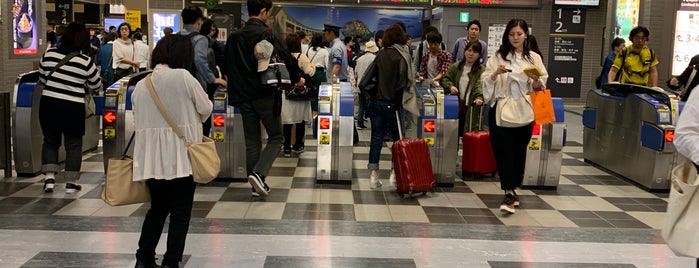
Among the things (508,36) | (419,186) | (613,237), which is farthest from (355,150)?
(613,237)

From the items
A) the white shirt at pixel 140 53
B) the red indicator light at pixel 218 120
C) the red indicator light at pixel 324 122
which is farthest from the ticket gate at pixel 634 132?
the white shirt at pixel 140 53

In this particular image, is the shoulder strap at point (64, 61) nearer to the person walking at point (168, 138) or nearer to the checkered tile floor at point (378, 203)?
the checkered tile floor at point (378, 203)

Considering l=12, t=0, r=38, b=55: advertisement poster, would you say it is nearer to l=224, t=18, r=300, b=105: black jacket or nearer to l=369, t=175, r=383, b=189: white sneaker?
l=224, t=18, r=300, b=105: black jacket

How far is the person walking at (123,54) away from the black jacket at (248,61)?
22.1ft

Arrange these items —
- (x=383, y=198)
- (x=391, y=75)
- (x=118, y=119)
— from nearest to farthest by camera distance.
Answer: (x=383, y=198)
(x=391, y=75)
(x=118, y=119)

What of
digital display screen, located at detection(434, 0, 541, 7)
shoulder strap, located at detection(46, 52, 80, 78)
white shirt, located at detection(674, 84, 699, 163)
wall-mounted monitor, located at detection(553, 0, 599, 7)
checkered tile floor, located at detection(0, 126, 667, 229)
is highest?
wall-mounted monitor, located at detection(553, 0, 599, 7)

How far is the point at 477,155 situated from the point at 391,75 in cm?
158

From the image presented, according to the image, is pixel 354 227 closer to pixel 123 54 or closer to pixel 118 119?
pixel 118 119

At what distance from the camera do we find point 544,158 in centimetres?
746

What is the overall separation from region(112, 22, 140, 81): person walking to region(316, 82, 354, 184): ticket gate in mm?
6298

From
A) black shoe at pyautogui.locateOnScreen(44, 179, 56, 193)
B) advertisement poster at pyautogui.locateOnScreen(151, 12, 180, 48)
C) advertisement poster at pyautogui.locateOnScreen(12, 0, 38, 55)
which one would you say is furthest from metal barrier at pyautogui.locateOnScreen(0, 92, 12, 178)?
advertisement poster at pyautogui.locateOnScreen(151, 12, 180, 48)

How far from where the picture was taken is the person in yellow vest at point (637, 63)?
8564 mm

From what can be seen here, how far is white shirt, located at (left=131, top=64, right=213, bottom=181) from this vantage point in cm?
384

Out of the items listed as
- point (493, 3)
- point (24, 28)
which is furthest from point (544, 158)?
point (24, 28)
